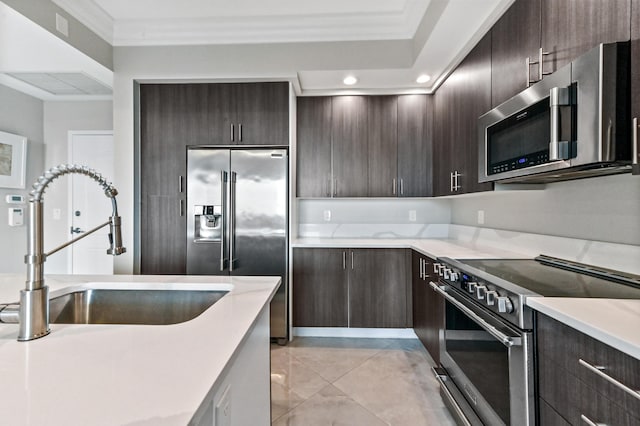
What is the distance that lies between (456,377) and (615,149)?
1355 millimetres

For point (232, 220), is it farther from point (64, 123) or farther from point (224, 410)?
point (64, 123)

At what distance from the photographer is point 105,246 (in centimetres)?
395

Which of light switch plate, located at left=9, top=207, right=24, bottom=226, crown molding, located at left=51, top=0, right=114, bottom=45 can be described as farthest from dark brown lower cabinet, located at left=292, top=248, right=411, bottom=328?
light switch plate, located at left=9, top=207, right=24, bottom=226

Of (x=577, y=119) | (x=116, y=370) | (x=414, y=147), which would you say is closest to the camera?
(x=116, y=370)

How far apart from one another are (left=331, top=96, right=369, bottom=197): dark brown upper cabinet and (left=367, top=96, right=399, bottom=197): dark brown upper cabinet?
0.05 metres

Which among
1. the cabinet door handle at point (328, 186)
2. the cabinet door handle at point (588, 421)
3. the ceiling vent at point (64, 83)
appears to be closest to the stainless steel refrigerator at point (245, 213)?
the cabinet door handle at point (328, 186)

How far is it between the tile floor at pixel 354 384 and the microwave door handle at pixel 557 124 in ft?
5.28

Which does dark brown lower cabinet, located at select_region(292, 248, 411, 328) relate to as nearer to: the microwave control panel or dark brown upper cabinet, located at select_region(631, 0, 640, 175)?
the microwave control panel

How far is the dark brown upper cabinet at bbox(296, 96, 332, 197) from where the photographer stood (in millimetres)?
3408

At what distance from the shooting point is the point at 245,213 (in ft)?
9.93

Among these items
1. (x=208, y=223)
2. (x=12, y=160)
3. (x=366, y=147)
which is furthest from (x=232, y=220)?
(x=12, y=160)

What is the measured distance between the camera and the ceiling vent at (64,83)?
127 inches

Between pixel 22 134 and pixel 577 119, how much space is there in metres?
5.00

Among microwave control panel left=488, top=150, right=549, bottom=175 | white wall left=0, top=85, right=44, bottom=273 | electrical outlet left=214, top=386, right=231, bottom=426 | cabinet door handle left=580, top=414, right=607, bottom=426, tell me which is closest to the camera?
electrical outlet left=214, top=386, right=231, bottom=426
